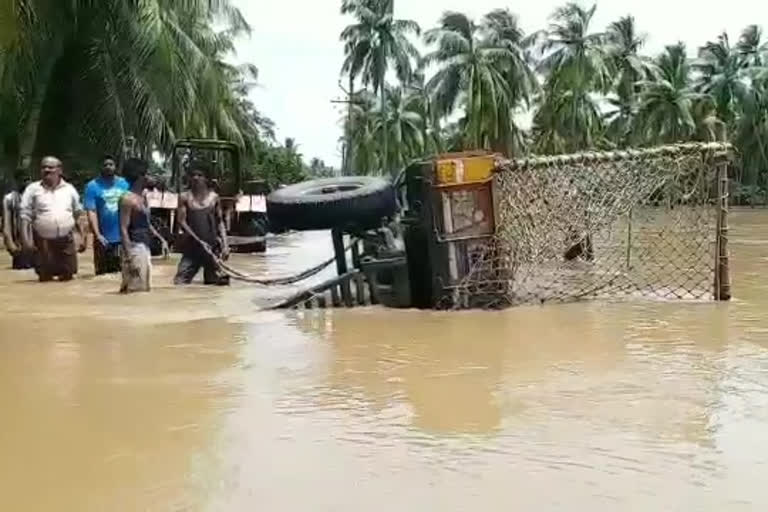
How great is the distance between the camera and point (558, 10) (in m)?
49.7

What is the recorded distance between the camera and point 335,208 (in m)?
9.80

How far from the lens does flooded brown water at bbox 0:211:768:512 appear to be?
394cm

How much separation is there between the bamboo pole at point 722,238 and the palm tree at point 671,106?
43.1 m

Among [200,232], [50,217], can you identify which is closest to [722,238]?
[200,232]

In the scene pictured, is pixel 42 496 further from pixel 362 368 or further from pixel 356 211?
pixel 356 211

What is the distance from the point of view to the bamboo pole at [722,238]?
31.3 feet

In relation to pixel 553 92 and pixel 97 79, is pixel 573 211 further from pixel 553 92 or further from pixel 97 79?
pixel 553 92

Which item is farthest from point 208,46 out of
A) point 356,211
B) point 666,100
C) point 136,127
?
point 666,100

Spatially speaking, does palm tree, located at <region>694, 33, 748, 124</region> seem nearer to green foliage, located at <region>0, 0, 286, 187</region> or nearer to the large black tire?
green foliage, located at <region>0, 0, 286, 187</region>

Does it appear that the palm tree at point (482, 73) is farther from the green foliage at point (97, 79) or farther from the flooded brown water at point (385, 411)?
the flooded brown water at point (385, 411)

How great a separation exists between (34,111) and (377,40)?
104 ft

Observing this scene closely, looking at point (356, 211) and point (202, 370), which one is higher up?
point (356, 211)

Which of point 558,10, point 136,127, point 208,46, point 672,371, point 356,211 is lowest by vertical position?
point 672,371

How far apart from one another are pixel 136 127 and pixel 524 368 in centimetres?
1713
